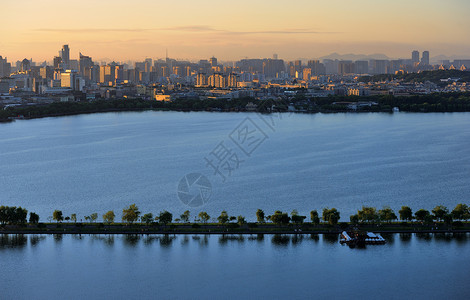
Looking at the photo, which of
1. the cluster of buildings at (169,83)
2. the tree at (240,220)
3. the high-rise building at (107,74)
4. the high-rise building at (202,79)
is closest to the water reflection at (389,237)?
the tree at (240,220)

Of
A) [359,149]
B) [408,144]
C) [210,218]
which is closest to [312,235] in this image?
[210,218]

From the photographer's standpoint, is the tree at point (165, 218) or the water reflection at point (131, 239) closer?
the water reflection at point (131, 239)

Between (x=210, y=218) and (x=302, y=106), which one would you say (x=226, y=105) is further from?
(x=210, y=218)

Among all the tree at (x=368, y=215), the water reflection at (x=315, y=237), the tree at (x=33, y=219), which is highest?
the tree at (x=368, y=215)

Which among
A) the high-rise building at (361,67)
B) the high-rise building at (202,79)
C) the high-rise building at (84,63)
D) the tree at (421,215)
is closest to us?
the tree at (421,215)

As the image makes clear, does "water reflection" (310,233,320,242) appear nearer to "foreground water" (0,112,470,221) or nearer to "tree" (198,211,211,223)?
"foreground water" (0,112,470,221)

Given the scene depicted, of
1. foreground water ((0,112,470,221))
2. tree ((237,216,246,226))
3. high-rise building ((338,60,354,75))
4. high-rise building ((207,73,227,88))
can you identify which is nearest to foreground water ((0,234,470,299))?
tree ((237,216,246,226))

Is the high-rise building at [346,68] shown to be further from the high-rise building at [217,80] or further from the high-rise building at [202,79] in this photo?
the high-rise building at [217,80]
